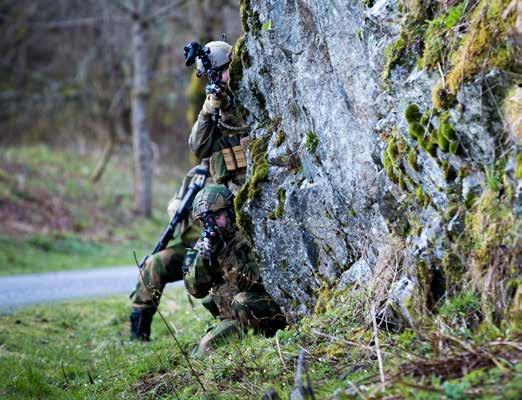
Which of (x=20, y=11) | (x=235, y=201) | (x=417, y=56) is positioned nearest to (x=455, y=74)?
(x=417, y=56)

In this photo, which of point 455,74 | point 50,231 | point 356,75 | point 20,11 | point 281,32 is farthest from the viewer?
point 20,11

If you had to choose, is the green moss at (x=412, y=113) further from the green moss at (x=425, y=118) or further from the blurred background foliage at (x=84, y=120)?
the blurred background foliage at (x=84, y=120)

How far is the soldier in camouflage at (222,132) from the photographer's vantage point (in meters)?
6.10

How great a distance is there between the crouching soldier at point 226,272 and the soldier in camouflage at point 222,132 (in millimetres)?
242

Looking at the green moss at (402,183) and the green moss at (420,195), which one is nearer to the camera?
the green moss at (420,195)

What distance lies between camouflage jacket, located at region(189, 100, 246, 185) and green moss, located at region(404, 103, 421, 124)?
87.3 inches

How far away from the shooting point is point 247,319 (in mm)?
5789

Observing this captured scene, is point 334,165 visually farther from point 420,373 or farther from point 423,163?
point 420,373

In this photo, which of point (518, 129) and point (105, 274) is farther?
point (105, 274)

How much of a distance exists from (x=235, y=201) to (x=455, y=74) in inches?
95.3

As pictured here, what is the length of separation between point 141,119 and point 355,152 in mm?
14695

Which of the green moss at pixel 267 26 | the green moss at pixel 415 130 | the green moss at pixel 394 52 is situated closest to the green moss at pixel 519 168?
the green moss at pixel 415 130

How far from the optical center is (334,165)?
4.94 m

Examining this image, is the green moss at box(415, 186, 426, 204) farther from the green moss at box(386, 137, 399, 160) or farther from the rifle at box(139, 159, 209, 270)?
the rifle at box(139, 159, 209, 270)
